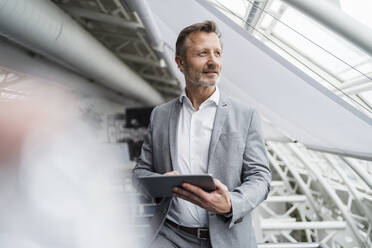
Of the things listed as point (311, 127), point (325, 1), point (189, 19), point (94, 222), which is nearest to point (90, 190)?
point (94, 222)

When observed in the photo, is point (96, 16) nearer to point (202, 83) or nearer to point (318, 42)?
point (318, 42)

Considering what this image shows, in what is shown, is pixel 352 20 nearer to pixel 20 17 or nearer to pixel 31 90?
pixel 20 17

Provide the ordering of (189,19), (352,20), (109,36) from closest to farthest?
(352,20)
(189,19)
(109,36)

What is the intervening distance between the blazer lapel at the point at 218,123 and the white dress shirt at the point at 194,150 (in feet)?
0.18

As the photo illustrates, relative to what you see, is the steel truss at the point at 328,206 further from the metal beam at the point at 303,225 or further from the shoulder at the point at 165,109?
the shoulder at the point at 165,109

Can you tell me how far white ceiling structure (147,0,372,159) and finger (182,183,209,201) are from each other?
1.47 meters

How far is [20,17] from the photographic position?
312cm

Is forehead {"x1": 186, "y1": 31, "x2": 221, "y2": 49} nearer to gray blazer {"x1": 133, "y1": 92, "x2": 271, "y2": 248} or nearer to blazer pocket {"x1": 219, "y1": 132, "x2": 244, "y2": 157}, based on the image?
gray blazer {"x1": 133, "y1": 92, "x2": 271, "y2": 248}

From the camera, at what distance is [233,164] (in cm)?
165

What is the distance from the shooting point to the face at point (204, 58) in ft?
5.83

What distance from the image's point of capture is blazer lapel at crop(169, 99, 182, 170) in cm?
179

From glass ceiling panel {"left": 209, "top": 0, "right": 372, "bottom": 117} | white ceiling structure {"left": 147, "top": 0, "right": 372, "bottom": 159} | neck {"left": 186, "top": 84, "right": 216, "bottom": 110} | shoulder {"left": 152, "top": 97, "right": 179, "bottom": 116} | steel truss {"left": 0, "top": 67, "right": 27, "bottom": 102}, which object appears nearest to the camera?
neck {"left": 186, "top": 84, "right": 216, "bottom": 110}

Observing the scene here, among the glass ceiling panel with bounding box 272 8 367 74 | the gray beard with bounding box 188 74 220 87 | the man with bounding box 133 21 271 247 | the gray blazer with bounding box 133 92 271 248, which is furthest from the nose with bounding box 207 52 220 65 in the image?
the glass ceiling panel with bounding box 272 8 367 74

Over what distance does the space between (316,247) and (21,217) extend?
3.07m
